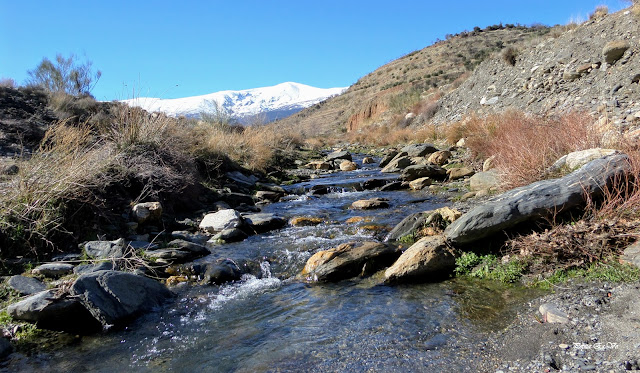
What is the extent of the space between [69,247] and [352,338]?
4.85m

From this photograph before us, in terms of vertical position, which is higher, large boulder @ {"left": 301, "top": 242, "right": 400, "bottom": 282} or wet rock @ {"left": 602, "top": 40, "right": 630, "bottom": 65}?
wet rock @ {"left": 602, "top": 40, "right": 630, "bottom": 65}

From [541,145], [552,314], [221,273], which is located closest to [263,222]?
[221,273]

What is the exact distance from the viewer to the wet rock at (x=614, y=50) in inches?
473

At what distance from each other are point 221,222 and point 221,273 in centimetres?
254

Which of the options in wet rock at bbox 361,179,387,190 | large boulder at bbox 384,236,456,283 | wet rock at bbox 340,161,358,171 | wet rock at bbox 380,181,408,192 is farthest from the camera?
wet rock at bbox 340,161,358,171

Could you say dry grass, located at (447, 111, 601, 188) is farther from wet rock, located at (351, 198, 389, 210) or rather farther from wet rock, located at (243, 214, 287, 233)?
wet rock, located at (243, 214, 287, 233)

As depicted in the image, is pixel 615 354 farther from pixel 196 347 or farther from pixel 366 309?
pixel 196 347

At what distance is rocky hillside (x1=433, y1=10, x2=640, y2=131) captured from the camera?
10.6m

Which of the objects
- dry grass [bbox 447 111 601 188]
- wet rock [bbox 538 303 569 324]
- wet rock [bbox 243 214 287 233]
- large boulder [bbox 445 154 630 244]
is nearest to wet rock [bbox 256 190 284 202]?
wet rock [bbox 243 214 287 233]

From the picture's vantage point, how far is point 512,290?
4246 millimetres

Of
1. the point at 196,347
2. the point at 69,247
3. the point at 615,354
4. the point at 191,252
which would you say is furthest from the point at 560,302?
the point at 69,247

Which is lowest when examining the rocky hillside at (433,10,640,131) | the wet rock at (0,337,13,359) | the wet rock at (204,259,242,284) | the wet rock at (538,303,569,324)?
the wet rock at (538,303,569,324)

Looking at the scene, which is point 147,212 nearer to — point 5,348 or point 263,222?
point 263,222

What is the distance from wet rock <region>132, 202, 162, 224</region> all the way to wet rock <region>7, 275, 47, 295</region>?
2.74 m
